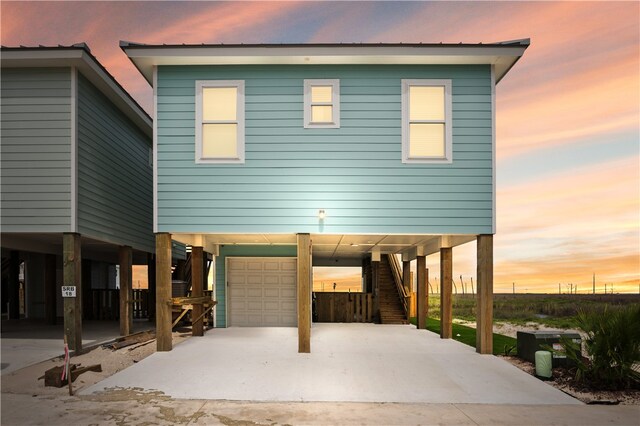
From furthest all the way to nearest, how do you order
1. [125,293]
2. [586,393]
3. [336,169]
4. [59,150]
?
1. [125,293]
2. [59,150]
3. [336,169]
4. [586,393]

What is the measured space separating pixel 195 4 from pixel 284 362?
9.61 metres

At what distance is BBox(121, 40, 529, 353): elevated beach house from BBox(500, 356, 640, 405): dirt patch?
7.29 ft

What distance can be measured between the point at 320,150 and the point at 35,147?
24.1 feet

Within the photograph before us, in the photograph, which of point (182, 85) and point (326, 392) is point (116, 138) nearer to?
point (182, 85)

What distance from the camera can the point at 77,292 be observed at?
12.6 m

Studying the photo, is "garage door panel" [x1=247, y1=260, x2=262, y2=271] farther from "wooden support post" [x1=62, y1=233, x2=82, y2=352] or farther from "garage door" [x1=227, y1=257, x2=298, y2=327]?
"wooden support post" [x1=62, y1=233, x2=82, y2=352]

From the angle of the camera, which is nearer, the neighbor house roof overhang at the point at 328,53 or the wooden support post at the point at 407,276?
the neighbor house roof overhang at the point at 328,53

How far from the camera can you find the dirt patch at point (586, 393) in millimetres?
8095

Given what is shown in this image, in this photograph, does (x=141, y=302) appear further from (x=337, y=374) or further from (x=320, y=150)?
(x=337, y=374)

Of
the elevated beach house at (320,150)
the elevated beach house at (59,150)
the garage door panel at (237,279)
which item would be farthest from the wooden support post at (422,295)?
the elevated beach house at (59,150)

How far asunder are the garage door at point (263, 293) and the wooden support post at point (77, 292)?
5.62m

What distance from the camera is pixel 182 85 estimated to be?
1196cm

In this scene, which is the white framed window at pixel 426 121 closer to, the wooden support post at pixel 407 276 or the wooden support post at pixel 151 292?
the wooden support post at pixel 407 276

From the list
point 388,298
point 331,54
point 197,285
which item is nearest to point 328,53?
point 331,54
